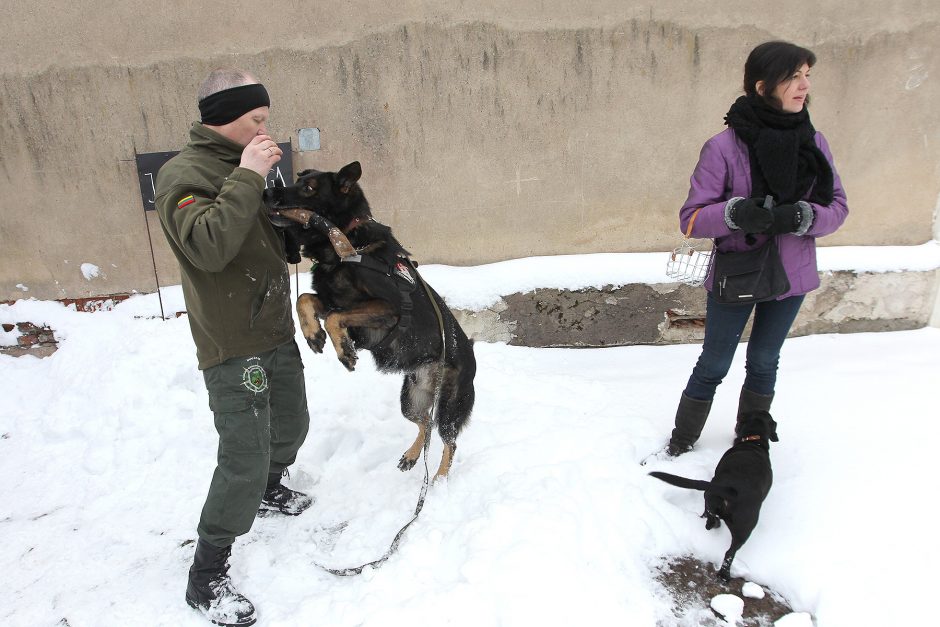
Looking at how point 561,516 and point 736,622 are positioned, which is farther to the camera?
point 561,516

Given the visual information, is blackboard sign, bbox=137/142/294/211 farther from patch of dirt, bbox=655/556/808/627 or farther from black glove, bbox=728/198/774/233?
patch of dirt, bbox=655/556/808/627

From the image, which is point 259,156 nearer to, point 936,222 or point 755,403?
point 755,403

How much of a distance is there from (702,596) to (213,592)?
1953mm

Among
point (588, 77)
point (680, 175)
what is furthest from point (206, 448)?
point (680, 175)

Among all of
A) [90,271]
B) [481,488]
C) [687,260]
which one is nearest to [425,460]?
[481,488]

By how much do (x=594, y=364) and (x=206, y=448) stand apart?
2795 mm

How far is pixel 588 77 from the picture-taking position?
387 cm

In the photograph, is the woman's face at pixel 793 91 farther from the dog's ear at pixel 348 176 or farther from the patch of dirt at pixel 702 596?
the patch of dirt at pixel 702 596

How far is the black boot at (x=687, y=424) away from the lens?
2.64 m

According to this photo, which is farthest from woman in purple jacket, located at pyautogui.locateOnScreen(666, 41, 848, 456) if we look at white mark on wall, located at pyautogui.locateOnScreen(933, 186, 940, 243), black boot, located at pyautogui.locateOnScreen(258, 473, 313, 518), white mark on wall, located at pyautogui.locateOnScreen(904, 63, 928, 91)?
white mark on wall, located at pyautogui.locateOnScreen(933, 186, 940, 243)

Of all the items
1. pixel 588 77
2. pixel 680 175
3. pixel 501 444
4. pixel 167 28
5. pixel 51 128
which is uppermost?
pixel 167 28

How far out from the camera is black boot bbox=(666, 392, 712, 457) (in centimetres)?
264

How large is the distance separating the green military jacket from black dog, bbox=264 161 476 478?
5.2 inches

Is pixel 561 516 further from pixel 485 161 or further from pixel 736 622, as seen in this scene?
pixel 485 161
